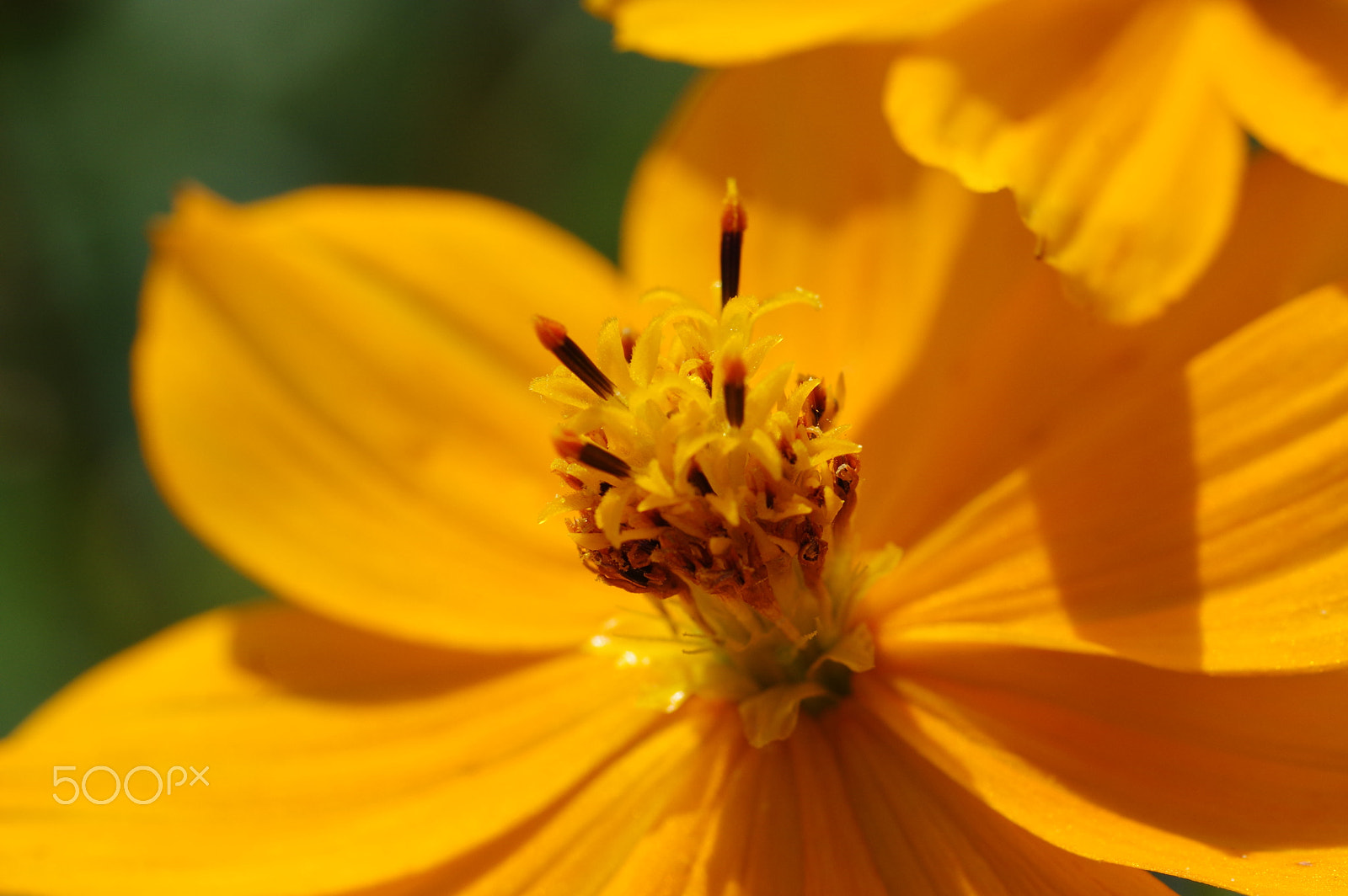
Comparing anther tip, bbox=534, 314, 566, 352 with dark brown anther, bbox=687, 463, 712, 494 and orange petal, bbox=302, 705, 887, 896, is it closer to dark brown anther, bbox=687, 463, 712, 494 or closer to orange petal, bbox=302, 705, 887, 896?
dark brown anther, bbox=687, 463, 712, 494

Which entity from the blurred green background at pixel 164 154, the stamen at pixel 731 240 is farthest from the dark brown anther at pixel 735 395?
the blurred green background at pixel 164 154

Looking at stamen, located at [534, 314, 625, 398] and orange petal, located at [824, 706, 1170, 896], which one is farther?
stamen, located at [534, 314, 625, 398]

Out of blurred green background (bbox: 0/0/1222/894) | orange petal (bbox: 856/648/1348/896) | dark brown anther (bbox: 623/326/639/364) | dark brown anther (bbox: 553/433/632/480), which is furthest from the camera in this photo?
blurred green background (bbox: 0/0/1222/894)

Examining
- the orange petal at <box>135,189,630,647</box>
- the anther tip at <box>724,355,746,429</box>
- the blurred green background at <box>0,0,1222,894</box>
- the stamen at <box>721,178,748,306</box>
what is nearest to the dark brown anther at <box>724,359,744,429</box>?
the anther tip at <box>724,355,746,429</box>

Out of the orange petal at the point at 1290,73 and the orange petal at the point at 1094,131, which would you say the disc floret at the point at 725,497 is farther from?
the orange petal at the point at 1290,73

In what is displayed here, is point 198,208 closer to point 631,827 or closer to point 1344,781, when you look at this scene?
point 631,827
